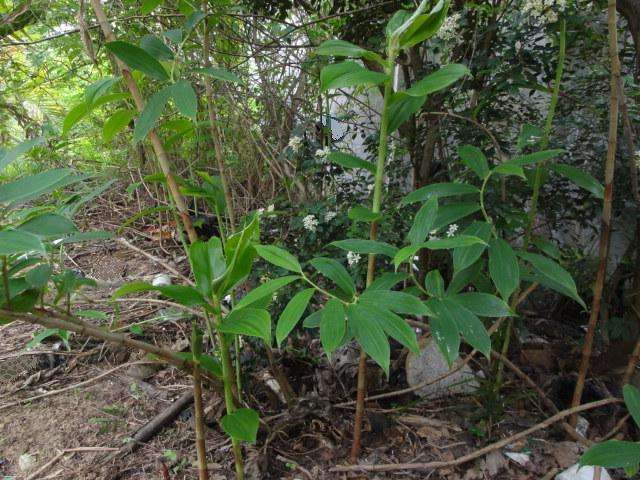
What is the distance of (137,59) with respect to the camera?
778 millimetres

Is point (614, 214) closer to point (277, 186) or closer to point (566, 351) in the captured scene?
Answer: point (566, 351)

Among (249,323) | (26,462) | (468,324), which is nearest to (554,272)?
(468,324)

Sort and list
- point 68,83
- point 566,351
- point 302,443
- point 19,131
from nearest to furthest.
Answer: point 302,443
point 566,351
point 68,83
point 19,131

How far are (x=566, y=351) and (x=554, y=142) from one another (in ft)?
2.29

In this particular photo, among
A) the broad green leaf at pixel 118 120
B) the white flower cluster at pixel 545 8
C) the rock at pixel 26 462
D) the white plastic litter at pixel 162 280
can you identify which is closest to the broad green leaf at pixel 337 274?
the broad green leaf at pixel 118 120

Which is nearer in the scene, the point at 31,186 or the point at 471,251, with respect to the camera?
the point at 31,186

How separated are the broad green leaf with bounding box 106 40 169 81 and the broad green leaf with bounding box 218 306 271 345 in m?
0.45

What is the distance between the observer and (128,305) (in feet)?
6.10

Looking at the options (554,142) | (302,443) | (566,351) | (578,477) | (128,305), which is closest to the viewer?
(578,477)

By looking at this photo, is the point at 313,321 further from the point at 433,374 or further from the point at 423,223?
the point at 433,374

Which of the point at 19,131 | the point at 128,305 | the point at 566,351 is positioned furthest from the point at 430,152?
the point at 19,131

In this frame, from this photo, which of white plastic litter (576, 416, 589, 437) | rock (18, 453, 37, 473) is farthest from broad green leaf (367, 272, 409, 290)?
rock (18, 453, 37, 473)

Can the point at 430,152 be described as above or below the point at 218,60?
below

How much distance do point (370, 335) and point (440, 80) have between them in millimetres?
436
